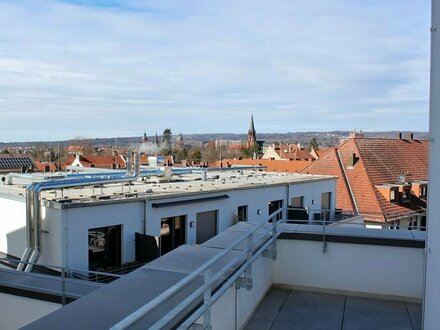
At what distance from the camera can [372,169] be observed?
26141 millimetres

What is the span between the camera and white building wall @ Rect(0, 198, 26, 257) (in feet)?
41.1

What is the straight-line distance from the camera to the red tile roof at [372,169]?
79.0ft

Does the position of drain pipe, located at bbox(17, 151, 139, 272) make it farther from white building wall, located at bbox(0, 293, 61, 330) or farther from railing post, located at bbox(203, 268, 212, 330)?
railing post, located at bbox(203, 268, 212, 330)

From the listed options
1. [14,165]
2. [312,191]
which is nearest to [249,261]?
[312,191]

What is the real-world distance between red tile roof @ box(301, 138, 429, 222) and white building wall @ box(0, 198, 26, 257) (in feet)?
49.5

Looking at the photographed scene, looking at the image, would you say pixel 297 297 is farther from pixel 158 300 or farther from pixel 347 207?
pixel 347 207

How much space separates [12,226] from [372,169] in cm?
1891

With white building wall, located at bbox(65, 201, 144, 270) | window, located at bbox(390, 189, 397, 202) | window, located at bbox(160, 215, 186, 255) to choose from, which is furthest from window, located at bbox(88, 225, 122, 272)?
window, located at bbox(390, 189, 397, 202)

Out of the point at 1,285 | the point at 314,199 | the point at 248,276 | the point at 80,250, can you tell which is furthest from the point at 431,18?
the point at 314,199

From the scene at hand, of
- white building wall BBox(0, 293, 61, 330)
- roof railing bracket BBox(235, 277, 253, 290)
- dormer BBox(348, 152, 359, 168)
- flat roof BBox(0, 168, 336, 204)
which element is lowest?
white building wall BBox(0, 293, 61, 330)

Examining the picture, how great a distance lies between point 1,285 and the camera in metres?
8.21

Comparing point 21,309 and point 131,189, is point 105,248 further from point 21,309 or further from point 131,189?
point 21,309

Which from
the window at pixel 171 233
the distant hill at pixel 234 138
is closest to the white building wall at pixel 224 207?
the window at pixel 171 233

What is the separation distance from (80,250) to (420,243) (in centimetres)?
778
